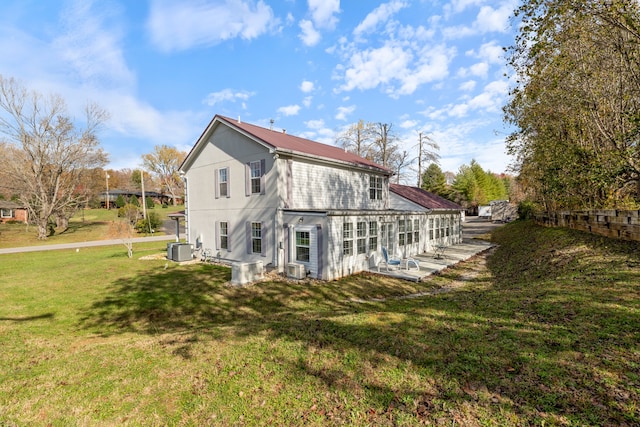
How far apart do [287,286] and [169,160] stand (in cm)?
6224

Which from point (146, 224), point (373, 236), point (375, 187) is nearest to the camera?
point (373, 236)

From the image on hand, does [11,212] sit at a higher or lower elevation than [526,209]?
higher

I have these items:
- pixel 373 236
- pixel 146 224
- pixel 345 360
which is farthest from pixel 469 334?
pixel 146 224

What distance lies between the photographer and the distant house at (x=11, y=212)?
134ft

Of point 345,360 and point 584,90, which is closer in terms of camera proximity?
point 345,360

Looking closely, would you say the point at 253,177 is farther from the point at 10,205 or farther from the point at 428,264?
the point at 10,205

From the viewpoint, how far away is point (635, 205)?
42.1 feet

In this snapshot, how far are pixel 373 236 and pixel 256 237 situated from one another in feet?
18.6

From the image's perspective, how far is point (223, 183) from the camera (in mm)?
15719

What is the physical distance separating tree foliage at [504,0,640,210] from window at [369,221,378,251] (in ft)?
24.8

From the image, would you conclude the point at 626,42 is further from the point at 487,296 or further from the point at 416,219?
the point at 416,219

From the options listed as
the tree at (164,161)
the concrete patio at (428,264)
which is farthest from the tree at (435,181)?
the tree at (164,161)

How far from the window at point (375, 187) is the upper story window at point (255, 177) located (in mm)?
7321

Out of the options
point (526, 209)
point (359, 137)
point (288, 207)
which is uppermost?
point (359, 137)
